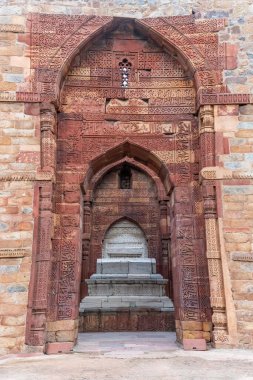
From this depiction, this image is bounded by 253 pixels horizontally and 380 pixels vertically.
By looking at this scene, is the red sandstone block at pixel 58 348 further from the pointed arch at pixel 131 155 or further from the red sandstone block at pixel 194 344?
the pointed arch at pixel 131 155

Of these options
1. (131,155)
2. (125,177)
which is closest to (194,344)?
(131,155)

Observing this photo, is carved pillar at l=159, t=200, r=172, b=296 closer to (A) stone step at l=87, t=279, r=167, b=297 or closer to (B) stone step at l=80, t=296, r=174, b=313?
(A) stone step at l=87, t=279, r=167, b=297

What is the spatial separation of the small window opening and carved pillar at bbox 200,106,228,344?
21.1 ft

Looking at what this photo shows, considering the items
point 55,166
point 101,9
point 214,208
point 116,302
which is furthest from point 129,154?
point 116,302

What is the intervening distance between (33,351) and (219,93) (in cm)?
469

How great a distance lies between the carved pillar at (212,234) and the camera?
573cm

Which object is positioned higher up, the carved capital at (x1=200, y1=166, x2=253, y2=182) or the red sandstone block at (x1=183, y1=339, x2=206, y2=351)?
the carved capital at (x1=200, y1=166, x2=253, y2=182)

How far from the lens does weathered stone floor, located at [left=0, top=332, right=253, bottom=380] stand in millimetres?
4031

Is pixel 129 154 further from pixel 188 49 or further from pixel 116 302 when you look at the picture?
pixel 116 302

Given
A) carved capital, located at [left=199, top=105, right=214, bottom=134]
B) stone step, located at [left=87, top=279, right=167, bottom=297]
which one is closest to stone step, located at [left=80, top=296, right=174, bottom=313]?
stone step, located at [left=87, top=279, right=167, bottom=297]

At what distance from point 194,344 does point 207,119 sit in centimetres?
337

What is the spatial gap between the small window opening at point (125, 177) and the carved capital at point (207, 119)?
6397mm

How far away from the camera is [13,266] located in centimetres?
577

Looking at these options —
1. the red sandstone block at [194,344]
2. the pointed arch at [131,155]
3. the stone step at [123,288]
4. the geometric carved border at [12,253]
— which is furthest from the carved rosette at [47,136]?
the stone step at [123,288]
